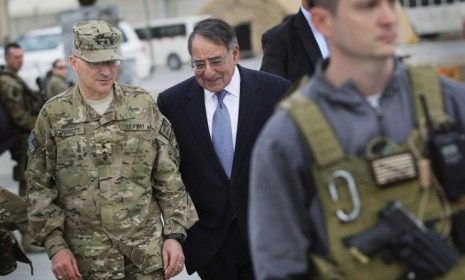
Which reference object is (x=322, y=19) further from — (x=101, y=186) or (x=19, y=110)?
(x=19, y=110)

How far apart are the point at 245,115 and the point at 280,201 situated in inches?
86.4

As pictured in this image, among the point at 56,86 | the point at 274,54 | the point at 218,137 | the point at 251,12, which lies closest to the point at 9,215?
the point at 218,137

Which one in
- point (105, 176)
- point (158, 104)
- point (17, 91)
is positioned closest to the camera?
point (105, 176)

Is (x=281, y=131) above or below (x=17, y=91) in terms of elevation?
above

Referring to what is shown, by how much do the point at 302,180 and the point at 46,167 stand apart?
217cm

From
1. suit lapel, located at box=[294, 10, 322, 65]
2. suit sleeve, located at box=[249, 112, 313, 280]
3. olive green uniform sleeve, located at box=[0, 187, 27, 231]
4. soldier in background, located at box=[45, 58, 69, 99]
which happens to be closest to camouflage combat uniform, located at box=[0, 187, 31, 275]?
olive green uniform sleeve, located at box=[0, 187, 27, 231]

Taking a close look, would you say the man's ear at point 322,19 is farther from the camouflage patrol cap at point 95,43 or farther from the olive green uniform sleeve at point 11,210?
the olive green uniform sleeve at point 11,210

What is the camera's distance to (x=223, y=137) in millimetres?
4621

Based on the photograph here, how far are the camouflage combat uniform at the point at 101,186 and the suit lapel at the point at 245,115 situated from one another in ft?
1.07

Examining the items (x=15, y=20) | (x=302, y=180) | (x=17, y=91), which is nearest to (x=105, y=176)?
(x=302, y=180)

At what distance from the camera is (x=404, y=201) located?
8.13 feet

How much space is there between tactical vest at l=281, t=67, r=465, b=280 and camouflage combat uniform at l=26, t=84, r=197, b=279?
1966mm

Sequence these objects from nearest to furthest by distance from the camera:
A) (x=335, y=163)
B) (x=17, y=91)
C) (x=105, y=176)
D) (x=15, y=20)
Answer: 1. (x=335, y=163)
2. (x=105, y=176)
3. (x=17, y=91)
4. (x=15, y=20)

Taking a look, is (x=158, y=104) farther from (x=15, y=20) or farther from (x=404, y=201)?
(x=15, y=20)
